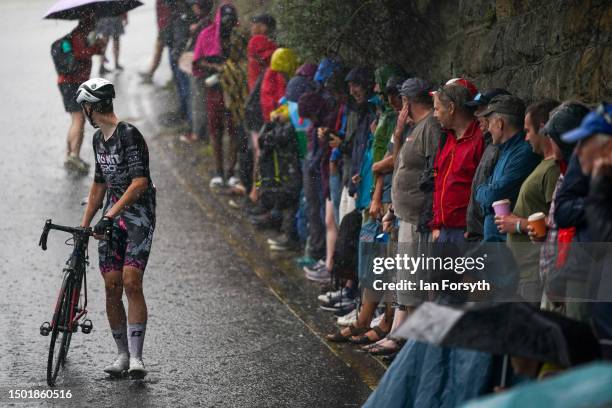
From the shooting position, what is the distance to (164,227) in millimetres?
14430

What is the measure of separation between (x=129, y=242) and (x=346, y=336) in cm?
207

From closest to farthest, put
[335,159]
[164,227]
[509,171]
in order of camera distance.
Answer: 1. [509,171]
2. [335,159]
3. [164,227]

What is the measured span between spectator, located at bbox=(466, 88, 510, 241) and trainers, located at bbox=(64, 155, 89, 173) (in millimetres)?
8370

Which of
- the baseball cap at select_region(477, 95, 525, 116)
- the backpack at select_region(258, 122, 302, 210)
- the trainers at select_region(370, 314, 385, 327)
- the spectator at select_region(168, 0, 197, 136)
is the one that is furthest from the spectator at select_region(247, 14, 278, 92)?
the baseball cap at select_region(477, 95, 525, 116)

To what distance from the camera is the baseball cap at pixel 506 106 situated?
8562 millimetres

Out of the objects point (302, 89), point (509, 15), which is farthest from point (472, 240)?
point (302, 89)

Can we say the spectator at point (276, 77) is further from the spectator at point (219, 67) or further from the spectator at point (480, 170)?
the spectator at point (480, 170)

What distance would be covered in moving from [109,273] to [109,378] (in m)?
0.74

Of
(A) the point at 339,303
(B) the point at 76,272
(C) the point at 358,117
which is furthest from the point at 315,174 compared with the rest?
(B) the point at 76,272

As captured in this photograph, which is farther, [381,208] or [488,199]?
[381,208]

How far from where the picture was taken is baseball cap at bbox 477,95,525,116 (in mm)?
8562

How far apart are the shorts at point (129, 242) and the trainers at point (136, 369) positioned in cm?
64

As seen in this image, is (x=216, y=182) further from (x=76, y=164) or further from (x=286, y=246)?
(x=286, y=246)

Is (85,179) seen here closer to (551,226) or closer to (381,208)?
(381,208)
